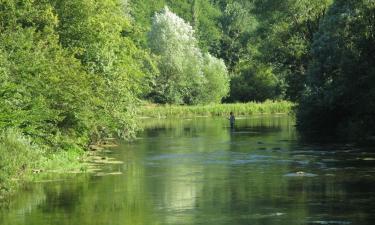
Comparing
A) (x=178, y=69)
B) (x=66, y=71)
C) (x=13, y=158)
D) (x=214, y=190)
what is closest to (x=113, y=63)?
(x=66, y=71)

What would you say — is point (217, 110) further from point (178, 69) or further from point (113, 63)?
point (113, 63)

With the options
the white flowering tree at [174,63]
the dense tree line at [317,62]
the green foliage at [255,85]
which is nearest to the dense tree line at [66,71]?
the dense tree line at [317,62]

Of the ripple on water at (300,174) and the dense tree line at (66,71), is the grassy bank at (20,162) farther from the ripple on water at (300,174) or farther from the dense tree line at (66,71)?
the ripple on water at (300,174)

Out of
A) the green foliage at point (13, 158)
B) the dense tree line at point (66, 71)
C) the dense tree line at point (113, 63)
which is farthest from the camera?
the dense tree line at point (113, 63)

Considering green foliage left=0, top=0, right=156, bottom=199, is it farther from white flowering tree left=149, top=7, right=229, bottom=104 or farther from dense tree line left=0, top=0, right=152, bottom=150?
white flowering tree left=149, top=7, right=229, bottom=104

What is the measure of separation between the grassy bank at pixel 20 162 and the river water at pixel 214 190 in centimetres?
61

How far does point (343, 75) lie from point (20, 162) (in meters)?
30.5

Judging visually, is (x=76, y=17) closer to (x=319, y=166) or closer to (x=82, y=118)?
(x=82, y=118)

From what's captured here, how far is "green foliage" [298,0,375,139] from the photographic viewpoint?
52.4 m

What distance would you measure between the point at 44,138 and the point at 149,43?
7470 centimetres

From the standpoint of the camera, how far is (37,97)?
1415 inches

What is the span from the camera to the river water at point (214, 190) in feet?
79.2

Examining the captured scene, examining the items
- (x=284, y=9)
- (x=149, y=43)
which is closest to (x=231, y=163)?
(x=284, y=9)

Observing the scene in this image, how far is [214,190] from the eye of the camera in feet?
99.1
